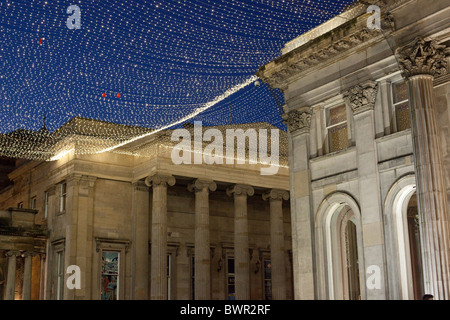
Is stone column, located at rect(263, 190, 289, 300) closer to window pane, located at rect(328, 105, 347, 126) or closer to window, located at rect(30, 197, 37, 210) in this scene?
window, located at rect(30, 197, 37, 210)

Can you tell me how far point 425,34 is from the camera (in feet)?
63.3

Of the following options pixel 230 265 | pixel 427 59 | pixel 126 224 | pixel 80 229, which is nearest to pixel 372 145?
pixel 427 59

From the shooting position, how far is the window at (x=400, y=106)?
68.8ft

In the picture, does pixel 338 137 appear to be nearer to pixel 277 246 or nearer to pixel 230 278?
pixel 277 246

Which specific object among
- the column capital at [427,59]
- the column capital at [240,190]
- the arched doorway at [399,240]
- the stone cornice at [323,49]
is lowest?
the arched doorway at [399,240]

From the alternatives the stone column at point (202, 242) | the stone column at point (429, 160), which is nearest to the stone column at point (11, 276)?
the stone column at point (202, 242)

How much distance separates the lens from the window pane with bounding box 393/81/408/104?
21250 mm

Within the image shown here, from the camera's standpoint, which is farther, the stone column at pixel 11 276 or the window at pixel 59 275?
the window at pixel 59 275

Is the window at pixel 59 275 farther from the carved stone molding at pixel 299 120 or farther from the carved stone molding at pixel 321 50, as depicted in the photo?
the carved stone molding at pixel 299 120

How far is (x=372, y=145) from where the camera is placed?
846 inches

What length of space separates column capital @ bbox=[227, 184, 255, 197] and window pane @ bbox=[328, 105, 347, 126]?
14798 millimetres

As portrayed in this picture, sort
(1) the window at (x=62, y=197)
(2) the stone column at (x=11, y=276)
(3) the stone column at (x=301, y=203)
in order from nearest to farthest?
(3) the stone column at (x=301, y=203) < (2) the stone column at (x=11, y=276) < (1) the window at (x=62, y=197)

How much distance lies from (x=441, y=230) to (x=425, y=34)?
253 inches
